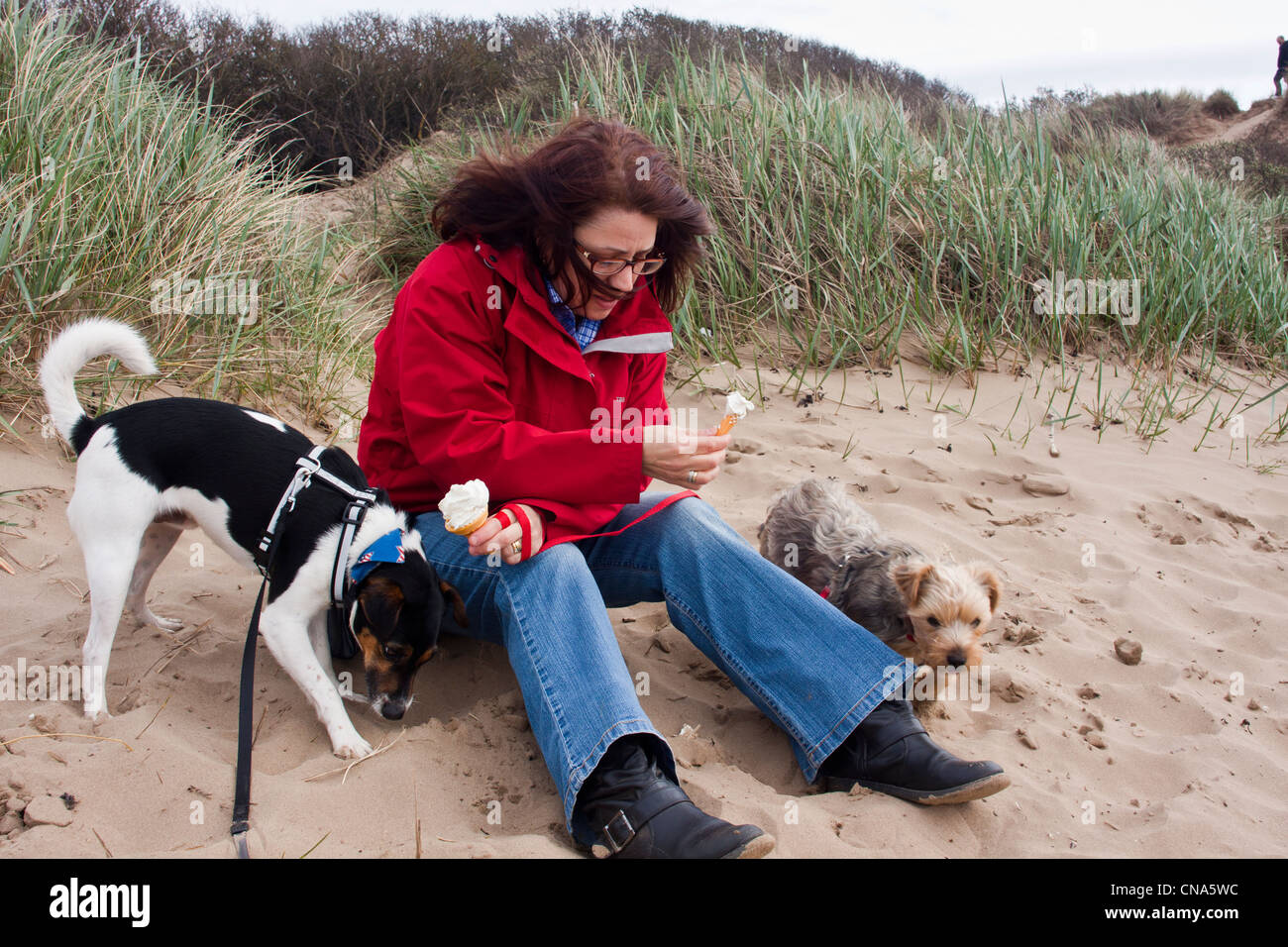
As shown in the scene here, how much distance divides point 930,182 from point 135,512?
607 cm

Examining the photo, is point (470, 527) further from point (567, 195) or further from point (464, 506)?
point (567, 195)

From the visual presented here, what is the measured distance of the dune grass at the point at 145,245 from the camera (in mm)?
4359

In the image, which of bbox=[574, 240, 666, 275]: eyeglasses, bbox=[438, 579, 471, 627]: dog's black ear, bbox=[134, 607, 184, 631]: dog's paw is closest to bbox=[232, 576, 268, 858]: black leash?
bbox=[438, 579, 471, 627]: dog's black ear

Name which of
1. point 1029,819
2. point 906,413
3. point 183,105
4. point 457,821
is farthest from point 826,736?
point 183,105

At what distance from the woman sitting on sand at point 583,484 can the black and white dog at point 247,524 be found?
21cm

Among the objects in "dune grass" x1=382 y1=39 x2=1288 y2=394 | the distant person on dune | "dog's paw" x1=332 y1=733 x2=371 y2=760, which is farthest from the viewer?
the distant person on dune

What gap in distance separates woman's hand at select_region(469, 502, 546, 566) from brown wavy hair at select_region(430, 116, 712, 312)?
753 mm

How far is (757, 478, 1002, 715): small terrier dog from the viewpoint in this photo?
10.7ft

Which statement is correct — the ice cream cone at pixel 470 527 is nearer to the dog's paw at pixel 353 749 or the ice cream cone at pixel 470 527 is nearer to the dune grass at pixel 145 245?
the dog's paw at pixel 353 749

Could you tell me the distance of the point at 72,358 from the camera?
2.89 meters

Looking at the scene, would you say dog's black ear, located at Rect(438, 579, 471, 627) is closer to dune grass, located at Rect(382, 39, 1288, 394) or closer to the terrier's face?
the terrier's face

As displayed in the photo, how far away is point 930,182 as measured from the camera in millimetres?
6895

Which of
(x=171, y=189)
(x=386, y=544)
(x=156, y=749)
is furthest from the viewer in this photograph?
(x=171, y=189)

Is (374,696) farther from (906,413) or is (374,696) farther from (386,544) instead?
(906,413)
